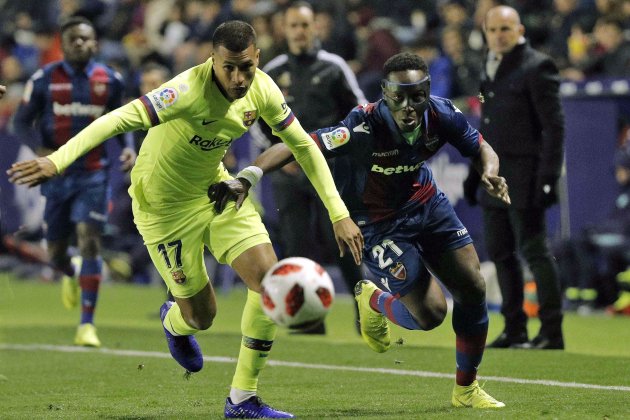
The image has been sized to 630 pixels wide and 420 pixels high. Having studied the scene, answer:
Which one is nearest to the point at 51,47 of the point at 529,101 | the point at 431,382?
the point at 529,101

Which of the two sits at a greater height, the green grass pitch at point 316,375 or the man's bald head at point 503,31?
the man's bald head at point 503,31

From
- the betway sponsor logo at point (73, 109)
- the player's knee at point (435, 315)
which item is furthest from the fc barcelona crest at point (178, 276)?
the betway sponsor logo at point (73, 109)

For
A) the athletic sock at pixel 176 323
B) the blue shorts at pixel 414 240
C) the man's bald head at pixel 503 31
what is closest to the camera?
the blue shorts at pixel 414 240

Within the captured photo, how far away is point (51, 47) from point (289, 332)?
11.5 m

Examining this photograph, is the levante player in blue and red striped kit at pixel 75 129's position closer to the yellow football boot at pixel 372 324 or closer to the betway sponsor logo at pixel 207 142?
the yellow football boot at pixel 372 324

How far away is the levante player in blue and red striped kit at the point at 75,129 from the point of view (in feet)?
37.0

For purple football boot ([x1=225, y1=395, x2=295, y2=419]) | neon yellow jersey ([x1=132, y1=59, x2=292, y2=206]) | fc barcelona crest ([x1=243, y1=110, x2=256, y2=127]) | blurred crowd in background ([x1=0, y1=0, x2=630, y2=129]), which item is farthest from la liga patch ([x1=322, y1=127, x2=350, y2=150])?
blurred crowd in background ([x1=0, y1=0, x2=630, y2=129])

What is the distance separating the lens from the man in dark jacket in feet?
37.7

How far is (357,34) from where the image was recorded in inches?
721

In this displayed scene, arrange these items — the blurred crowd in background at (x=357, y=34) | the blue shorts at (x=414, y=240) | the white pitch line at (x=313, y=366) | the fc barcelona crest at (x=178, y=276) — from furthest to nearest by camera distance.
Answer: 1. the blurred crowd in background at (x=357, y=34)
2. the white pitch line at (x=313, y=366)
3. the fc barcelona crest at (x=178, y=276)
4. the blue shorts at (x=414, y=240)

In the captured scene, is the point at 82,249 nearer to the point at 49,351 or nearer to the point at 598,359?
the point at 49,351

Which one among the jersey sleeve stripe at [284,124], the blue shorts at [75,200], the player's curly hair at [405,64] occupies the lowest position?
the blue shorts at [75,200]

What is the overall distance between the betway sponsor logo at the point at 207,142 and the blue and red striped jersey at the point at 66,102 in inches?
165

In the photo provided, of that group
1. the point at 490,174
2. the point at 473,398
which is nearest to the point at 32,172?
the point at 490,174
